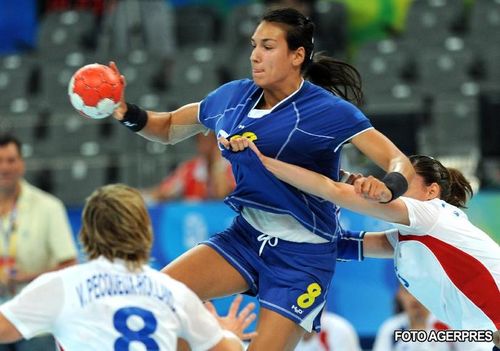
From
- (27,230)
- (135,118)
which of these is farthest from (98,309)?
(27,230)

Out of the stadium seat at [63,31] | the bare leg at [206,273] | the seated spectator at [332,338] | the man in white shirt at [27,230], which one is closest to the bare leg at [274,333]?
the bare leg at [206,273]

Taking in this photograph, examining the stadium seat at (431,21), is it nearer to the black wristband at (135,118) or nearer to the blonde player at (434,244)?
the blonde player at (434,244)

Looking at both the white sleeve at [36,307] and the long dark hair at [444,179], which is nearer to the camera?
the white sleeve at [36,307]

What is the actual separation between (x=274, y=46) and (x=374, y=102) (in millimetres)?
6162

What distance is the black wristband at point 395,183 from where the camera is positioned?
5.12 m

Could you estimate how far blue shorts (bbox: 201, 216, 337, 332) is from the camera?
5.58m

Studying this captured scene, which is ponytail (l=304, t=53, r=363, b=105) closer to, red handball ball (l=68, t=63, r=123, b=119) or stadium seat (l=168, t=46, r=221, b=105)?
red handball ball (l=68, t=63, r=123, b=119)

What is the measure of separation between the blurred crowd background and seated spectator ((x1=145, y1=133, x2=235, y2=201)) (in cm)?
60

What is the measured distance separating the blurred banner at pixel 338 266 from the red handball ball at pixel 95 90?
4.40 m

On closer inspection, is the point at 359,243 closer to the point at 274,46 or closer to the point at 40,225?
the point at 274,46

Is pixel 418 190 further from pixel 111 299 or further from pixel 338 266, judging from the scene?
pixel 338 266

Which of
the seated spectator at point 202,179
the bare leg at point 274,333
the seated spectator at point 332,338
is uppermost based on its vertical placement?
the bare leg at point 274,333

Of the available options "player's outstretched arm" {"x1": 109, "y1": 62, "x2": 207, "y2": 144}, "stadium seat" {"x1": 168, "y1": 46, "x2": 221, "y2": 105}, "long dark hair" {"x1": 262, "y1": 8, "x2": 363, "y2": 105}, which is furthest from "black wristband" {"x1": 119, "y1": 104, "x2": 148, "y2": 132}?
"stadium seat" {"x1": 168, "y1": 46, "x2": 221, "y2": 105}

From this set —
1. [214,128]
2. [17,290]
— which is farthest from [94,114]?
[17,290]
